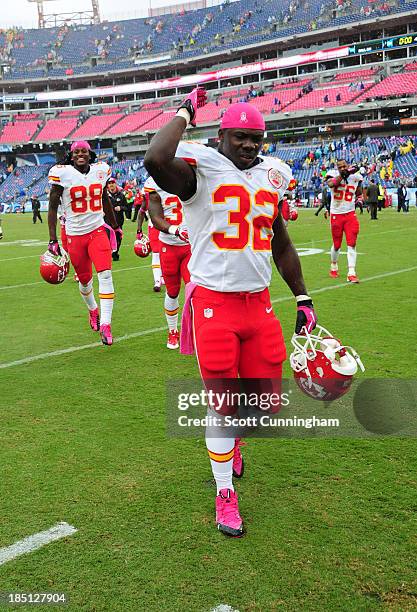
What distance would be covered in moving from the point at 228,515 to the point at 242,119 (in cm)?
188

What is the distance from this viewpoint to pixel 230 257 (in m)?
2.93

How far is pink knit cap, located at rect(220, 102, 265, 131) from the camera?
2875mm

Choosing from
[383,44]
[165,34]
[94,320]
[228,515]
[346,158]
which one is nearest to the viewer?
[228,515]

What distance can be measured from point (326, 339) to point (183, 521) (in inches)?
45.4

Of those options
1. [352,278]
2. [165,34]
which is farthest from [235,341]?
[165,34]

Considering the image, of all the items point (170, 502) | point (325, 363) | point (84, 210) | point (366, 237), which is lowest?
point (366, 237)

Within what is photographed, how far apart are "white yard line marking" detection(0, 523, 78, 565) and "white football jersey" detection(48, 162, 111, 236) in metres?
3.94

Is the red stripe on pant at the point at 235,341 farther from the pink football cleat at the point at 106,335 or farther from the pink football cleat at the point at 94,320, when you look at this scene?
the pink football cleat at the point at 94,320

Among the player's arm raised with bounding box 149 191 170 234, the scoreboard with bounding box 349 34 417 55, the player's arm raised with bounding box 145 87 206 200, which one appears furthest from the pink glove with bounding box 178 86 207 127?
the scoreboard with bounding box 349 34 417 55

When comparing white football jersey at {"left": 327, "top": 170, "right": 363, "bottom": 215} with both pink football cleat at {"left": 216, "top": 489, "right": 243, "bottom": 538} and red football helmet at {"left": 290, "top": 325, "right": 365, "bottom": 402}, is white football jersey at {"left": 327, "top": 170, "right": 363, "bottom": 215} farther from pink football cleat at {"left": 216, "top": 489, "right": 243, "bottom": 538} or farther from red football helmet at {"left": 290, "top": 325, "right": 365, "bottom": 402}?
pink football cleat at {"left": 216, "top": 489, "right": 243, "bottom": 538}

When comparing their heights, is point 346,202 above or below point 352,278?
above

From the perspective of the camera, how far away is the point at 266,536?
2.88m

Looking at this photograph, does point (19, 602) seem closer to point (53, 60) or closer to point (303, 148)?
point (303, 148)

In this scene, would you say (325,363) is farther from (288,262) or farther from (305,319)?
(288,262)
